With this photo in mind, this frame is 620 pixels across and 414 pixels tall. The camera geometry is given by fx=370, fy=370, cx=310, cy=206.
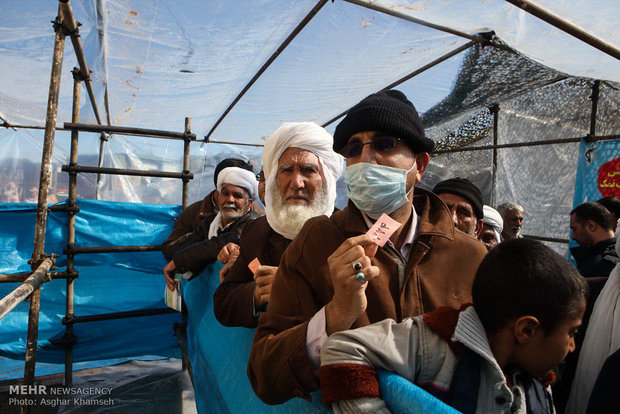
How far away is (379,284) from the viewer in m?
1.19

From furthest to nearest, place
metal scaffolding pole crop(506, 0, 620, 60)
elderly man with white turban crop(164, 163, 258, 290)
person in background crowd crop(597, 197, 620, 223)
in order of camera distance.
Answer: person in background crowd crop(597, 197, 620, 223) < elderly man with white turban crop(164, 163, 258, 290) < metal scaffolding pole crop(506, 0, 620, 60)

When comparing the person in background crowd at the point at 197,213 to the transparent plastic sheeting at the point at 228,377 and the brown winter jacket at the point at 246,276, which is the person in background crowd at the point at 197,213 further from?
the brown winter jacket at the point at 246,276

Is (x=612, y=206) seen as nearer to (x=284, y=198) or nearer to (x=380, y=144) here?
(x=284, y=198)

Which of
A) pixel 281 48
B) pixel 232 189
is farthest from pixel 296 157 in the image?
pixel 281 48

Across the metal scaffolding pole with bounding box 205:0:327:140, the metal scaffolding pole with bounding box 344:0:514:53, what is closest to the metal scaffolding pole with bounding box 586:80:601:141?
the metal scaffolding pole with bounding box 344:0:514:53

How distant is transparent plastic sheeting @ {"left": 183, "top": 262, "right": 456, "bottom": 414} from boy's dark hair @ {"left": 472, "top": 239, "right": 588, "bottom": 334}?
0.99 ft

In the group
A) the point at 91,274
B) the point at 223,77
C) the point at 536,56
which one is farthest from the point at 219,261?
the point at 536,56

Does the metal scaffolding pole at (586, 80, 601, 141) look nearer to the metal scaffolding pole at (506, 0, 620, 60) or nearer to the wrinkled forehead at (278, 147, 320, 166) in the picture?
the metal scaffolding pole at (506, 0, 620, 60)

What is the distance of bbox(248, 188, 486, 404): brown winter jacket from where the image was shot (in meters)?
1.12

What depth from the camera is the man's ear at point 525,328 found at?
2.99 ft

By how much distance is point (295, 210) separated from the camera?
2.15m

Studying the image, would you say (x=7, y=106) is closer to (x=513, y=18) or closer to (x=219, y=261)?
(x=219, y=261)

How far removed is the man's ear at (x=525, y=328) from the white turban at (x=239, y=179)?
3115mm

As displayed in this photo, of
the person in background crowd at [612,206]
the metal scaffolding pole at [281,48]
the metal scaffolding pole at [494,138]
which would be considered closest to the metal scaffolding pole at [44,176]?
the metal scaffolding pole at [281,48]
